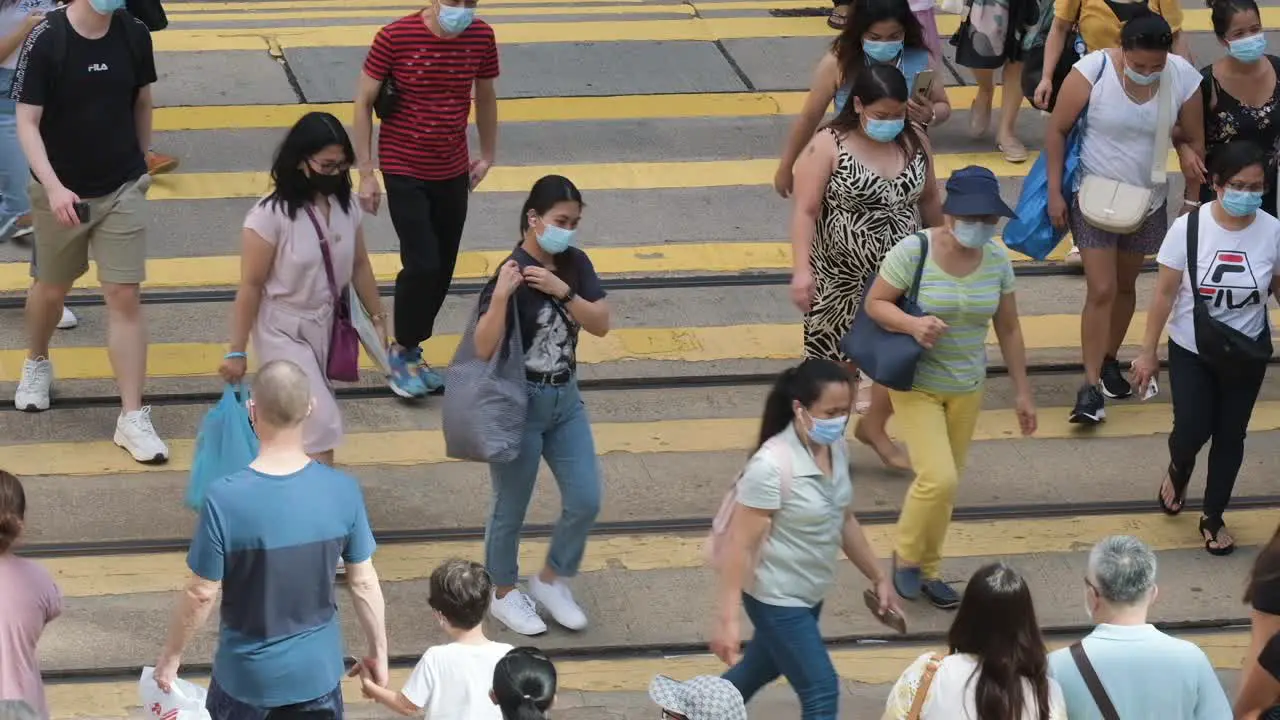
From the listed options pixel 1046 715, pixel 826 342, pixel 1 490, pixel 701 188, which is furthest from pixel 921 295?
pixel 701 188

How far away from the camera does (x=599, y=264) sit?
1084 centimetres

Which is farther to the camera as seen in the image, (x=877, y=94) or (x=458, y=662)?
(x=877, y=94)

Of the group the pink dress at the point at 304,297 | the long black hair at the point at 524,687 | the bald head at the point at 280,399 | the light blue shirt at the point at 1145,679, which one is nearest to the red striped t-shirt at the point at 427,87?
the pink dress at the point at 304,297

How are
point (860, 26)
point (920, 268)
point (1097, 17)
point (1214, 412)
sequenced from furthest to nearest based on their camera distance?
1. point (1097, 17)
2. point (860, 26)
3. point (1214, 412)
4. point (920, 268)

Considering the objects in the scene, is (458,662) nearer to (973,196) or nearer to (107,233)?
(973,196)

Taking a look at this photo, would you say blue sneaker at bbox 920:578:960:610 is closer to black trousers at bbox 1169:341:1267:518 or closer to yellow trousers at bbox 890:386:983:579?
yellow trousers at bbox 890:386:983:579

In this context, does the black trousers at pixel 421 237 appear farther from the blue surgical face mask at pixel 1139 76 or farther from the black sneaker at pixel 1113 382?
the black sneaker at pixel 1113 382

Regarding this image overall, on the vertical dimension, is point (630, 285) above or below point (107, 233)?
below

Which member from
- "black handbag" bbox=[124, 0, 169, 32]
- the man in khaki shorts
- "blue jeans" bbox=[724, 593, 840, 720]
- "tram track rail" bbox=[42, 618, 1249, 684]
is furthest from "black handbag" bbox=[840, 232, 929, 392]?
"black handbag" bbox=[124, 0, 169, 32]

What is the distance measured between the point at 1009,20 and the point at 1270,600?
6417mm

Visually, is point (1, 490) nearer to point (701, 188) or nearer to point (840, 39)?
point (840, 39)

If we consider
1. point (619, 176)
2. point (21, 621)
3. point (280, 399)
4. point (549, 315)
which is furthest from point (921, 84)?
point (21, 621)

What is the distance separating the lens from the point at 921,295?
24.8 ft

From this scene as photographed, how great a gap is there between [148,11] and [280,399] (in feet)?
19.7
